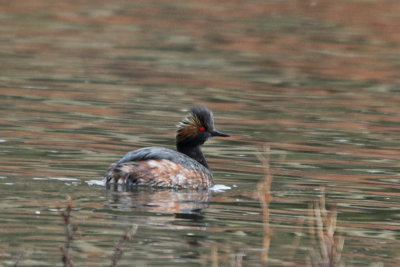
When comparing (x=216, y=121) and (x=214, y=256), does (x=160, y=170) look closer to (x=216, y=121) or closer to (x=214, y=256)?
(x=214, y=256)

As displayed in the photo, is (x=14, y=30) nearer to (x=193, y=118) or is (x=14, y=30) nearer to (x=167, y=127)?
(x=167, y=127)

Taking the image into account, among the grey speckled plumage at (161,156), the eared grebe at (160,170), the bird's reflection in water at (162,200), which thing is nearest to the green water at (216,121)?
the bird's reflection in water at (162,200)

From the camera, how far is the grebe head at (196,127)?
13.3 meters

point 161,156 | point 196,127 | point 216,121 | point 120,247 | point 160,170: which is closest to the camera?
point 120,247

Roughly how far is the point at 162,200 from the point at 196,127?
2.10 meters

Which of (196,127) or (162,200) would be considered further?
(196,127)

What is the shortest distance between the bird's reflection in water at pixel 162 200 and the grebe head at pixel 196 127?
3.82 ft

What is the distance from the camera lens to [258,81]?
2206 centimetres

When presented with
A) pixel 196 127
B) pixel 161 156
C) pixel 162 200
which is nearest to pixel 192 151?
→ pixel 196 127

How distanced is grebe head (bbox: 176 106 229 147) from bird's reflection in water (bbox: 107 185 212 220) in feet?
3.82

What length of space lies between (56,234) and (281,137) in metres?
7.32

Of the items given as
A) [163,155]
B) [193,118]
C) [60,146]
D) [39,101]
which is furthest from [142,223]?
[39,101]

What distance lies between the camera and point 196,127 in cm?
1335

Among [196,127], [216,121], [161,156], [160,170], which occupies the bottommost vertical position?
[216,121]
